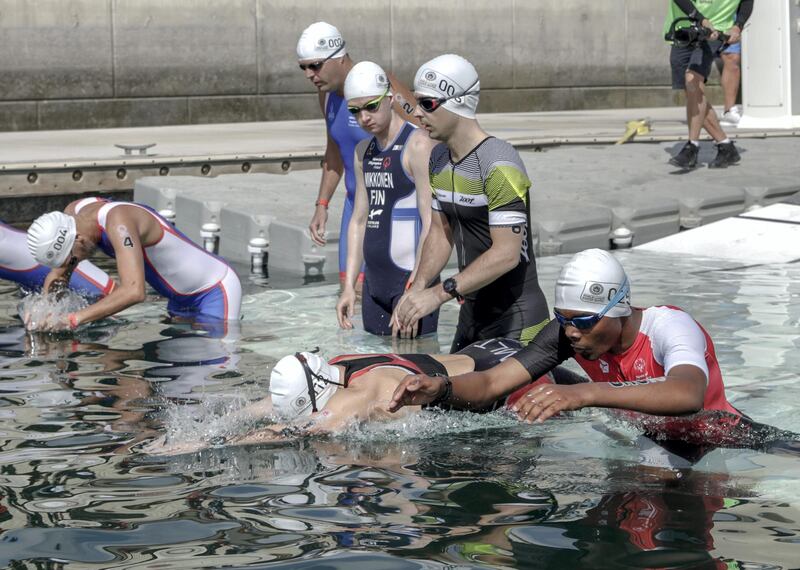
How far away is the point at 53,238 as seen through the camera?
863 cm

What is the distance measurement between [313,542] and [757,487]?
201cm

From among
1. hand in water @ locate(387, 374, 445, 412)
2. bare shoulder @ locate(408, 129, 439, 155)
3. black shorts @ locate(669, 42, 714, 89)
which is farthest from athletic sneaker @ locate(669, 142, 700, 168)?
hand in water @ locate(387, 374, 445, 412)

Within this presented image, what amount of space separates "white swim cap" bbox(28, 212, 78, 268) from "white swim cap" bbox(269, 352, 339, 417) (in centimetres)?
296

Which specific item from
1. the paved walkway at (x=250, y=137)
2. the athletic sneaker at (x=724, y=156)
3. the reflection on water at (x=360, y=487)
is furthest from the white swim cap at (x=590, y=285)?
the athletic sneaker at (x=724, y=156)

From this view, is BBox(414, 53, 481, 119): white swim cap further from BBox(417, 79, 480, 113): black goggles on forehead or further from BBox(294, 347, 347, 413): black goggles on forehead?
BBox(294, 347, 347, 413): black goggles on forehead

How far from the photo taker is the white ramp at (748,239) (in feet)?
40.6

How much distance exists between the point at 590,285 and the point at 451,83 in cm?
151

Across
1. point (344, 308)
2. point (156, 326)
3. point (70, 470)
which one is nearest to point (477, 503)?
point (70, 470)

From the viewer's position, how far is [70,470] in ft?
20.1

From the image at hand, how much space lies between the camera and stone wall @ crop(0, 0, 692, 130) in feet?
65.2

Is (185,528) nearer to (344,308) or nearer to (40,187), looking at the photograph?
(344,308)

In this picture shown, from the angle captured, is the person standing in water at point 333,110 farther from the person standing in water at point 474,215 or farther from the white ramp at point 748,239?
the white ramp at point 748,239

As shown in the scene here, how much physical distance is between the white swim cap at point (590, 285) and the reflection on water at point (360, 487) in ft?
2.63

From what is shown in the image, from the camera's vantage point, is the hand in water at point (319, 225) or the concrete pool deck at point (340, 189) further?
the concrete pool deck at point (340, 189)
